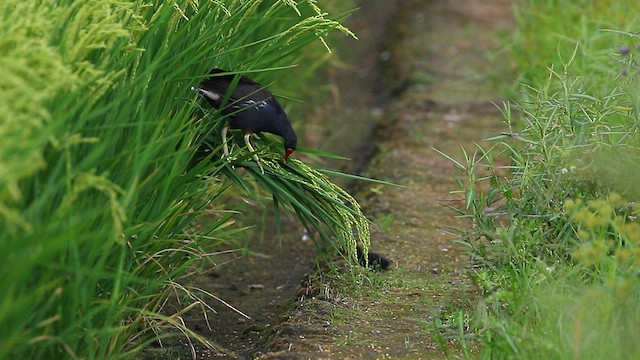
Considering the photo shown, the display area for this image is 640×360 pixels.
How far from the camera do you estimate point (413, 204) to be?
4.66 m

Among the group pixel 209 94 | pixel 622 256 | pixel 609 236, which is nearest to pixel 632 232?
pixel 622 256

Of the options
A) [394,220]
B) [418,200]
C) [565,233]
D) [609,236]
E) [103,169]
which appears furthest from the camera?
[418,200]

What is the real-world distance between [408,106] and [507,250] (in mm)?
3066

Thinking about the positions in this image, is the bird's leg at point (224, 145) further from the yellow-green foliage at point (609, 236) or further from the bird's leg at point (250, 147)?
the yellow-green foliage at point (609, 236)

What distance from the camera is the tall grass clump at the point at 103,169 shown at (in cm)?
229

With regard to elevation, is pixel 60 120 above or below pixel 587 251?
above

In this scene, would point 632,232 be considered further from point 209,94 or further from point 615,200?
point 209,94

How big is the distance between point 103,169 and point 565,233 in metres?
1.45

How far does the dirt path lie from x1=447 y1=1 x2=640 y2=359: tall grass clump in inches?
9.1

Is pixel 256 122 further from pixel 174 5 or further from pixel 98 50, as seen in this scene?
pixel 98 50

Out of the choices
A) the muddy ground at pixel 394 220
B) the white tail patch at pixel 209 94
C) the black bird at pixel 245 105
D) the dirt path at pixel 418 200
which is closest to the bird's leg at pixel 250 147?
the black bird at pixel 245 105

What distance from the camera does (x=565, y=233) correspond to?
10.9 ft

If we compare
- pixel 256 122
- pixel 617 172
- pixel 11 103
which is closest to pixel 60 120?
pixel 11 103

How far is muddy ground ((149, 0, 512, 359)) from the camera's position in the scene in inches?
131
